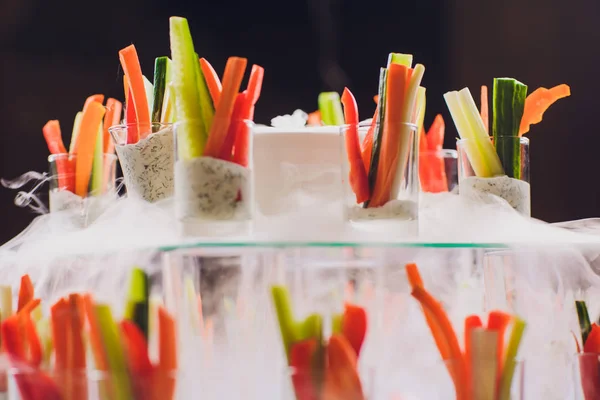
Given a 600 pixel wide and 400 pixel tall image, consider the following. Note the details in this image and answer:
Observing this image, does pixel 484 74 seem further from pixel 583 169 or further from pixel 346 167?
pixel 346 167

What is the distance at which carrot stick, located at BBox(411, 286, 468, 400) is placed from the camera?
65 centimetres

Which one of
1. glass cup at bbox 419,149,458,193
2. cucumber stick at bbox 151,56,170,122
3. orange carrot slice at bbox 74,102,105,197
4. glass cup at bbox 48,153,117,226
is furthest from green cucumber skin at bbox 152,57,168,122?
glass cup at bbox 419,149,458,193

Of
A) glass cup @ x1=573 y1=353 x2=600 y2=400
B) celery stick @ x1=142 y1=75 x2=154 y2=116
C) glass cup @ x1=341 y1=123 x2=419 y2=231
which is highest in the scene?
celery stick @ x1=142 y1=75 x2=154 y2=116

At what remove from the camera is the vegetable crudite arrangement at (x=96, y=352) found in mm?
631

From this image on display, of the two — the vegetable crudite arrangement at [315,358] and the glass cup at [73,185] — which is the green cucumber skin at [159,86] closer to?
the glass cup at [73,185]

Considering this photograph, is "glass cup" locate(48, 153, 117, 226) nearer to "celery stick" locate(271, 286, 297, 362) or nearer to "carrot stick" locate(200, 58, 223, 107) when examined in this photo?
"carrot stick" locate(200, 58, 223, 107)

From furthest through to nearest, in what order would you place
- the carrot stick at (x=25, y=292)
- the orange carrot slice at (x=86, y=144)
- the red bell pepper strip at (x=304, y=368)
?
the orange carrot slice at (x=86, y=144) < the carrot stick at (x=25, y=292) < the red bell pepper strip at (x=304, y=368)

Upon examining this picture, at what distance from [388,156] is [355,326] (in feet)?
0.63

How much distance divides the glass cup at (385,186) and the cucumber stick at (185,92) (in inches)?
6.4

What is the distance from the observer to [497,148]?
0.87 metres

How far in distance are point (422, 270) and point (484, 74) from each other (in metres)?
1.66

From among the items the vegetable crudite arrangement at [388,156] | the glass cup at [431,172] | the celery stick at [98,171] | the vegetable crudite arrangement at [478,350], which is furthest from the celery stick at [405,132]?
the celery stick at [98,171]

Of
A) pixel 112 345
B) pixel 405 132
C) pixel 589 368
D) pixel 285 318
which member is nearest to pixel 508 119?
pixel 405 132

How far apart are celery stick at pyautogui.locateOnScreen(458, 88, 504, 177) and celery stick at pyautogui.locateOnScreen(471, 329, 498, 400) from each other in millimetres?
265
